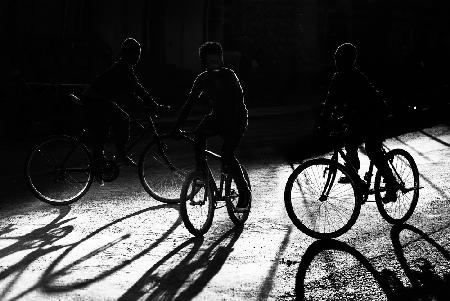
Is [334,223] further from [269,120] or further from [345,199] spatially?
[269,120]

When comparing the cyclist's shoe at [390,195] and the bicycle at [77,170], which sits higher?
the cyclist's shoe at [390,195]

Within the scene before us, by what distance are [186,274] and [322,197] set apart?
6.31 ft

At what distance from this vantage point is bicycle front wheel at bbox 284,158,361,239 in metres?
8.07

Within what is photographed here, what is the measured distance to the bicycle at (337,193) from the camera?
8.08m

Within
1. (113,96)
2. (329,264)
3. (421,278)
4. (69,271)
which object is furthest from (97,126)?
(421,278)

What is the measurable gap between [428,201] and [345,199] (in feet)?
6.40

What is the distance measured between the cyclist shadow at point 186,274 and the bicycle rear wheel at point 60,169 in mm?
2306

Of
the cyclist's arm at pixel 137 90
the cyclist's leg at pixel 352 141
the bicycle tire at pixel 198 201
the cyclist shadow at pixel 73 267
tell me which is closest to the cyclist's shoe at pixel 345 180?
the cyclist's leg at pixel 352 141

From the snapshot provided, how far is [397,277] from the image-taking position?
6789 millimetres

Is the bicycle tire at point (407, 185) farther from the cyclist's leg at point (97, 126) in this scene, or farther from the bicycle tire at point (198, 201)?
the cyclist's leg at point (97, 126)

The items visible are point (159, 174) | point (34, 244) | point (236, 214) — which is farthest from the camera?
point (159, 174)

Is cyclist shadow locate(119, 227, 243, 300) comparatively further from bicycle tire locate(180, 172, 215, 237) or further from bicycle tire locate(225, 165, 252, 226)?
bicycle tire locate(225, 165, 252, 226)

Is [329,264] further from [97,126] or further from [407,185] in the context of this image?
[97,126]

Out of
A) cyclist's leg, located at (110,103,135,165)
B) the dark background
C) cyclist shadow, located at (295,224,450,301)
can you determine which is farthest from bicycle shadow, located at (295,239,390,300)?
the dark background
